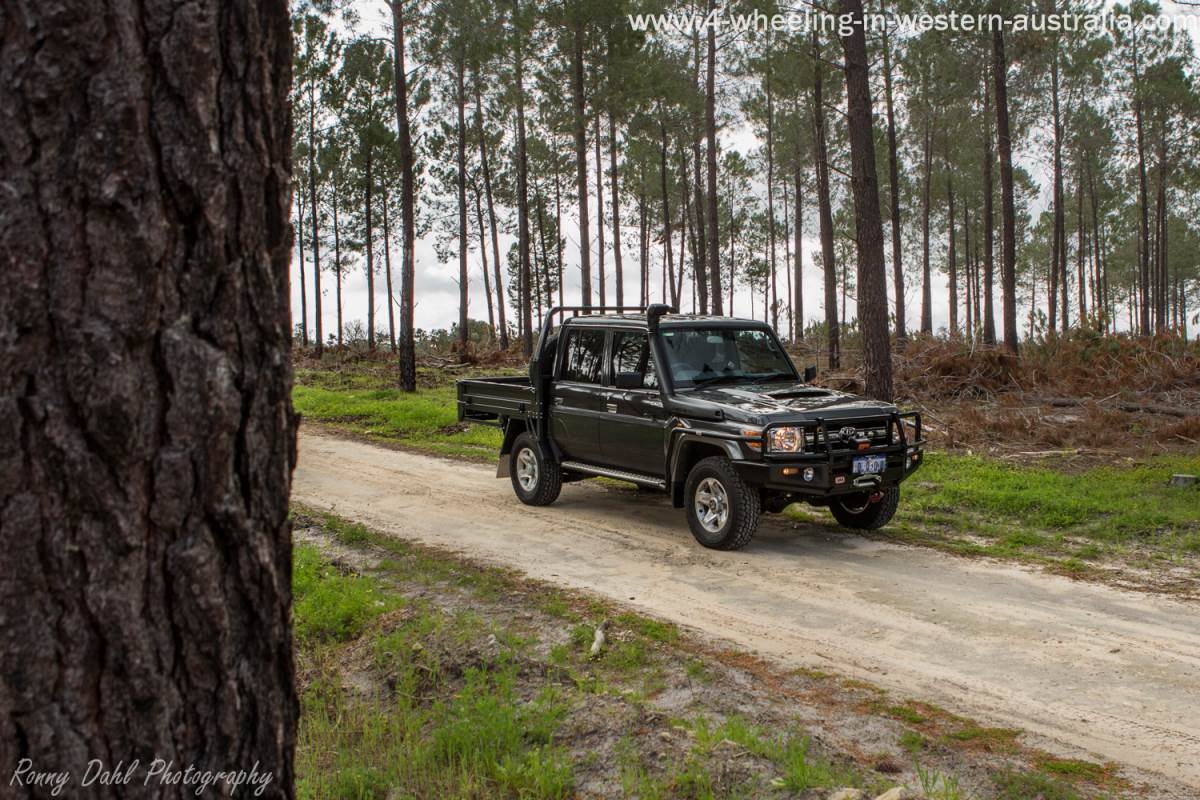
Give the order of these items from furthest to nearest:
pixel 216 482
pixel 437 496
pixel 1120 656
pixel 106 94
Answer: pixel 437 496 < pixel 1120 656 < pixel 216 482 < pixel 106 94

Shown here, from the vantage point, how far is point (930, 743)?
4.93 metres

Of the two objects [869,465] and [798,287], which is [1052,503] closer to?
[869,465]

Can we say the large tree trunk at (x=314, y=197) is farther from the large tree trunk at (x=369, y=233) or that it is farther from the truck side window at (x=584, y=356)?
the truck side window at (x=584, y=356)

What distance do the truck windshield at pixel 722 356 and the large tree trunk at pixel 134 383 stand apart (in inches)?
307

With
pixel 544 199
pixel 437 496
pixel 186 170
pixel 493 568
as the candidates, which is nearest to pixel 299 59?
pixel 544 199

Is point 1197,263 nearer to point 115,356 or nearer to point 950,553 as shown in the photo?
point 950,553

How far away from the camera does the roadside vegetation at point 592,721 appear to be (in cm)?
451

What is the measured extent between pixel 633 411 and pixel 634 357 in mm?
550

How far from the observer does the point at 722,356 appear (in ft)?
33.7

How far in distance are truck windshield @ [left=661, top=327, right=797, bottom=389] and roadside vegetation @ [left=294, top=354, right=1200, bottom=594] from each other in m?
1.62

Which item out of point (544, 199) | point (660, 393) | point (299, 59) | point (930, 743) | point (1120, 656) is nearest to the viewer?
point (930, 743)

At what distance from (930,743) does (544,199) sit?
153ft

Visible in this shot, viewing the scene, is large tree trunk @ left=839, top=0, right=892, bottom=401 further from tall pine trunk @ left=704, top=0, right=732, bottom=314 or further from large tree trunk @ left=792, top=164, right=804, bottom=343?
large tree trunk @ left=792, top=164, right=804, bottom=343

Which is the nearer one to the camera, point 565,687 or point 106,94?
point 106,94
